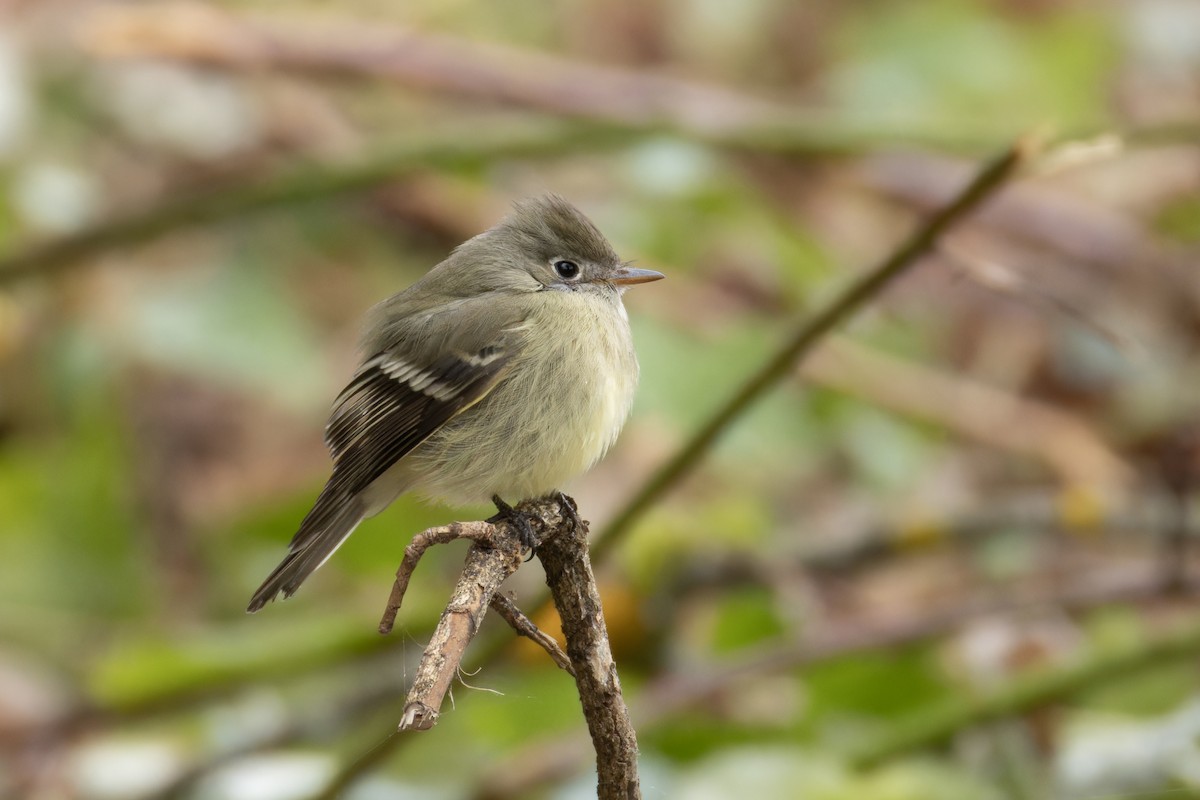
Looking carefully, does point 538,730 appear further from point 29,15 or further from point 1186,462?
point 29,15

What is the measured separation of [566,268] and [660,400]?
1102mm

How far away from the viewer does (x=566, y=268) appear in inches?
123

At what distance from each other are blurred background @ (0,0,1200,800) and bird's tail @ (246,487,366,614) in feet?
1.22

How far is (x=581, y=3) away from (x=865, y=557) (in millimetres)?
4265

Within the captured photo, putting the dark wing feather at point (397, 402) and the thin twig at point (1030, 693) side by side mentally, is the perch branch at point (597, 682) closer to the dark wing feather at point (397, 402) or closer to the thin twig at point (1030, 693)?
the dark wing feather at point (397, 402)

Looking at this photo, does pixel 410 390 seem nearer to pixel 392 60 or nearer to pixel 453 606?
pixel 453 606

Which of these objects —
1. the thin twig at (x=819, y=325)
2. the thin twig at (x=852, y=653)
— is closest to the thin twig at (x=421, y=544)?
the thin twig at (x=819, y=325)

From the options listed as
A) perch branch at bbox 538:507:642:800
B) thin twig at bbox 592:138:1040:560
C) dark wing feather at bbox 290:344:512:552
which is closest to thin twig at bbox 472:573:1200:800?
thin twig at bbox 592:138:1040:560

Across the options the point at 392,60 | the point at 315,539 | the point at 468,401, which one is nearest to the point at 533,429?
the point at 468,401

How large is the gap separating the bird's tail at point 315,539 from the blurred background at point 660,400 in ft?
1.22

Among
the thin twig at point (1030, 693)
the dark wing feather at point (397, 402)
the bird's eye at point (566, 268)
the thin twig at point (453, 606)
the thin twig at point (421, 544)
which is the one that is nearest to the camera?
the thin twig at point (453, 606)

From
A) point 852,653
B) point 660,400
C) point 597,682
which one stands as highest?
point 660,400

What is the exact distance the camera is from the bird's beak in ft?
9.71

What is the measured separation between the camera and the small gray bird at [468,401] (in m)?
2.66
